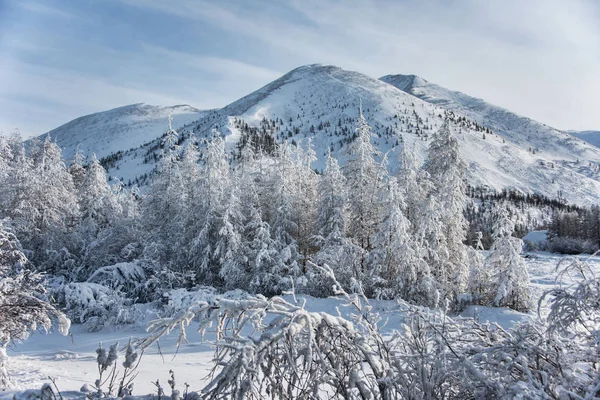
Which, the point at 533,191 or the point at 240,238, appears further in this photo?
the point at 533,191

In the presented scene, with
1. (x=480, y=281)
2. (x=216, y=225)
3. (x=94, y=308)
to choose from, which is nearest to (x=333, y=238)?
(x=216, y=225)

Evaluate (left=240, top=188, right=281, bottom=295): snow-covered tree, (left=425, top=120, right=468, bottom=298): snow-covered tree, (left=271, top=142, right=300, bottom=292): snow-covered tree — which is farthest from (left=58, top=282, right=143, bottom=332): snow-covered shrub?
(left=425, top=120, right=468, bottom=298): snow-covered tree

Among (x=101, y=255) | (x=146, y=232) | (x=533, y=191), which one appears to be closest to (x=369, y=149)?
(x=146, y=232)

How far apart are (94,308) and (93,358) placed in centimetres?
628

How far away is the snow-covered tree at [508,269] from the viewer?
51.7ft

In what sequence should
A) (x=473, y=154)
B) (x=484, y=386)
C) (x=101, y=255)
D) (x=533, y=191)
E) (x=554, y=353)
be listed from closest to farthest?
(x=484, y=386) < (x=554, y=353) < (x=101, y=255) < (x=533, y=191) < (x=473, y=154)

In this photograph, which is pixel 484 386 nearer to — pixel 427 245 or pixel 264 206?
pixel 427 245

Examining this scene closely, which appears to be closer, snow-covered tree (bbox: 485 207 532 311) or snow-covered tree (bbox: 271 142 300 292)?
snow-covered tree (bbox: 485 207 532 311)

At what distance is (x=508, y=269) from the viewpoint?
52.0 feet

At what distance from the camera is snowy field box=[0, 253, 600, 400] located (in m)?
5.84

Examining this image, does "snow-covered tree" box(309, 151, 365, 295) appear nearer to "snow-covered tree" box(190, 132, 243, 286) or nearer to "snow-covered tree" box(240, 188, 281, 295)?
"snow-covered tree" box(240, 188, 281, 295)

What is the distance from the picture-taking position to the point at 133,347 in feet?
7.08

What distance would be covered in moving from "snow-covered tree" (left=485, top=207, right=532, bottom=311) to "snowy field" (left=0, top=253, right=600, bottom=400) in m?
1.51

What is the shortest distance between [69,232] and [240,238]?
11018mm
